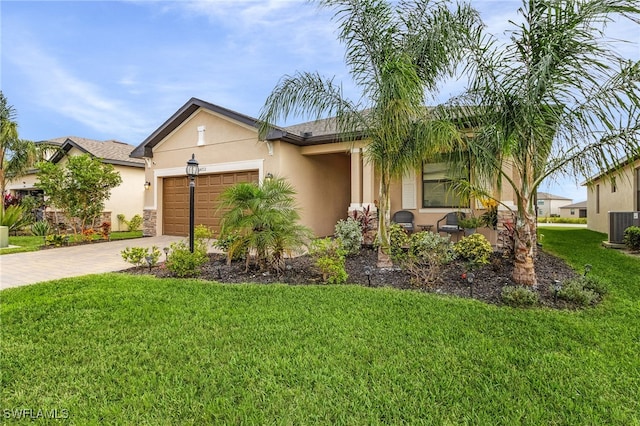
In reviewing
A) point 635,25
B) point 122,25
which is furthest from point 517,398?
point 122,25

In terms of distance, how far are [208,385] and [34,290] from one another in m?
4.55

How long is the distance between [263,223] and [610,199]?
17.3 meters

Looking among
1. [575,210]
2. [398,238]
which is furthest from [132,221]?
[575,210]

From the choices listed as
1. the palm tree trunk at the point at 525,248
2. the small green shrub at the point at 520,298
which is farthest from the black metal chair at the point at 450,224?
the small green shrub at the point at 520,298

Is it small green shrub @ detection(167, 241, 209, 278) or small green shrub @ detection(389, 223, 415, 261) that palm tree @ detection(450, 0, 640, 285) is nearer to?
small green shrub @ detection(389, 223, 415, 261)

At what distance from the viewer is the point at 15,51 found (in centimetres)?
767

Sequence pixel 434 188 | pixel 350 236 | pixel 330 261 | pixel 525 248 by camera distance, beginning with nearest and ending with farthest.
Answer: pixel 525 248 → pixel 330 261 → pixel 350 236 → pixel 434 188

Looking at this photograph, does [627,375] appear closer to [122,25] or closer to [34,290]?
[34,290]

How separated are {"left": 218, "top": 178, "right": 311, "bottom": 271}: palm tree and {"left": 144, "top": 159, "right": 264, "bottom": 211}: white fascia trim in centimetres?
394

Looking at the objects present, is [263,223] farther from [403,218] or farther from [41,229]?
[41,229]

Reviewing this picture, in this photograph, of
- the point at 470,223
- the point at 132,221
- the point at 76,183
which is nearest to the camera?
the point at 470,223

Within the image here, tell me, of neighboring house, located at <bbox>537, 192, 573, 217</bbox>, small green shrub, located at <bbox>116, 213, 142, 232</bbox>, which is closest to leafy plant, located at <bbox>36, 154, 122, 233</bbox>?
small green shrub, located at <bbox>116, 213, 142, 232</bbox>

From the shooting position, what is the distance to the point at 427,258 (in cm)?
620

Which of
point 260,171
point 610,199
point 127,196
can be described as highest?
point 260,171
